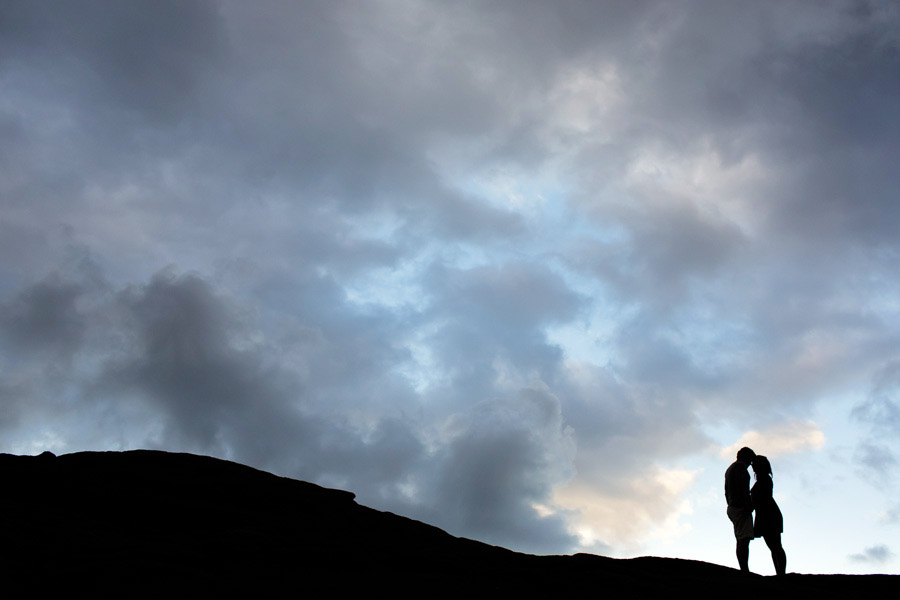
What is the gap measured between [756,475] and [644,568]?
352 centimetres

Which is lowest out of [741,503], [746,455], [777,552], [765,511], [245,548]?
[245,548]

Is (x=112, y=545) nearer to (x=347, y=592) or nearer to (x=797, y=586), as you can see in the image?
(x=347, y=592)

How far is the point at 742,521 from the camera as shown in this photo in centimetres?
1609

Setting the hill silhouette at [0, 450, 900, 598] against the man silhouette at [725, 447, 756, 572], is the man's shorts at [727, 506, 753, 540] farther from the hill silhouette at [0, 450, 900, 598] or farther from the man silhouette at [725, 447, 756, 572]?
the hill silhouette at [0, 450, 900, 598]

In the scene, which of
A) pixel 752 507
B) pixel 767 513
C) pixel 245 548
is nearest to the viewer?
pixel 245 548

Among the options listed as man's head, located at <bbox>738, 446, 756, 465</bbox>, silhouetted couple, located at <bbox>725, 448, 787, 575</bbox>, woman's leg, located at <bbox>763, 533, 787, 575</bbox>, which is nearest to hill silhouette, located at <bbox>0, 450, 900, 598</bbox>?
woman's leg, located at <bbox>763, 533, 787, 575</bbox>

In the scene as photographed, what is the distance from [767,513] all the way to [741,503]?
612mm

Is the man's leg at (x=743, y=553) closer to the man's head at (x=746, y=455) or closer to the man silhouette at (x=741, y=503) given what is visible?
the man silhouette at (x=741, y=503)

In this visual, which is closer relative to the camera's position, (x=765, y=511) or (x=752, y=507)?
(x=765, y=511)

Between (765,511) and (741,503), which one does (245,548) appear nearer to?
(741,503)

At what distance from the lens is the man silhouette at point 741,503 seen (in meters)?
16.0

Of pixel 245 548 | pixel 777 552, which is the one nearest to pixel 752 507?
pixel 777 552

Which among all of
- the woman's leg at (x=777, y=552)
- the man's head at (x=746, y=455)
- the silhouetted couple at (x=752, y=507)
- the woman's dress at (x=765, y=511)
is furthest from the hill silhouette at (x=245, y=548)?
the man's head at (x=746, y=455)

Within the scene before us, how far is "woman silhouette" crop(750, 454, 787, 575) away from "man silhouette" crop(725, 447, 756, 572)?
0.16 metres
